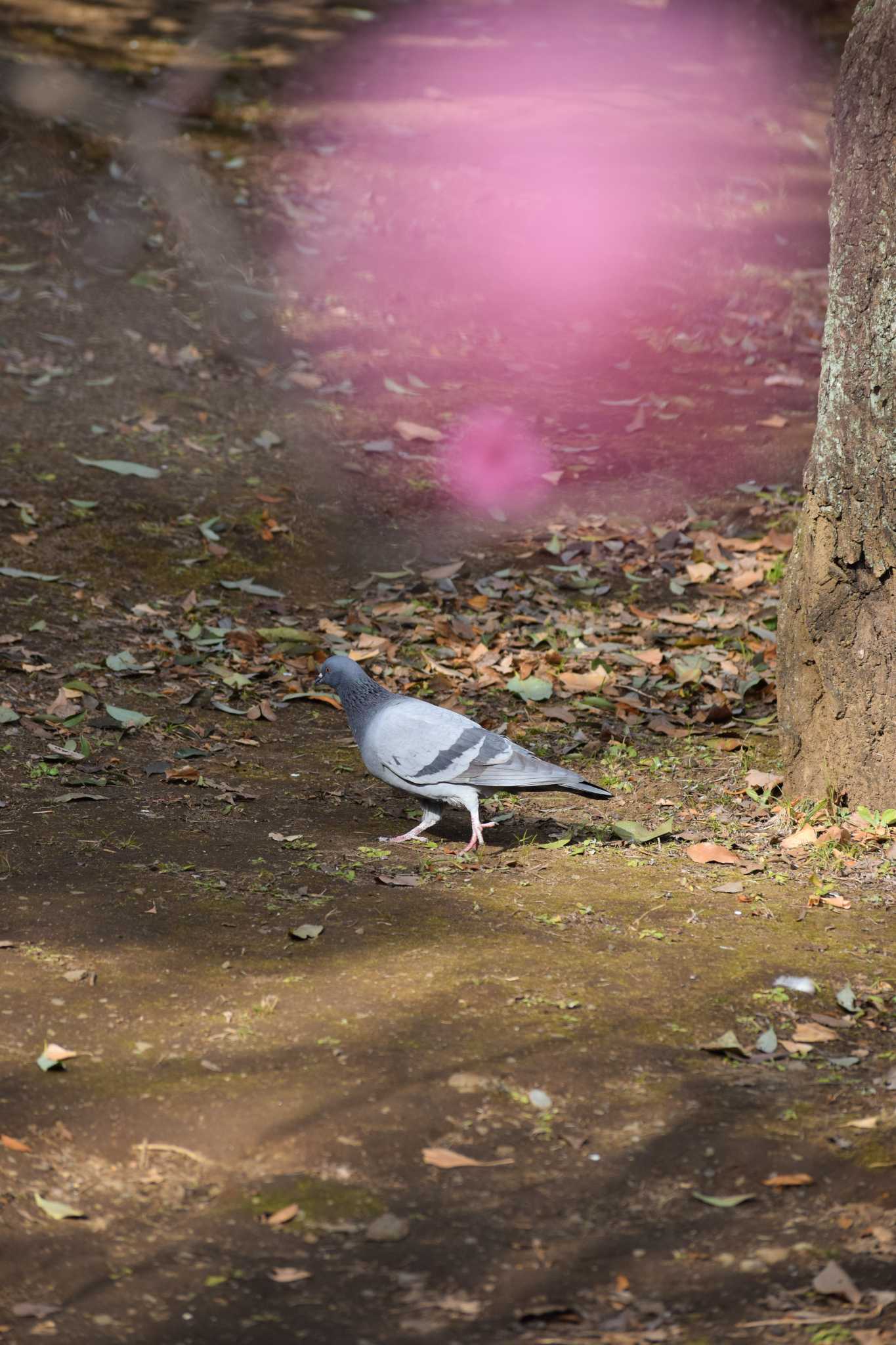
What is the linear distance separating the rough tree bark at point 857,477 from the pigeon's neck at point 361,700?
168cm

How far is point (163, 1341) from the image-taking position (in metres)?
2.67

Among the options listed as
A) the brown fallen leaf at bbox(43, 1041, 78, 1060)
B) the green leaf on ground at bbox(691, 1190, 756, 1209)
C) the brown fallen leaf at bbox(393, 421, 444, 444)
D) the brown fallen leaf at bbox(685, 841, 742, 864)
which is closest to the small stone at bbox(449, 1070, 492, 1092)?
the green leaf on ground at bbox(691, 1190, 756, 1209)

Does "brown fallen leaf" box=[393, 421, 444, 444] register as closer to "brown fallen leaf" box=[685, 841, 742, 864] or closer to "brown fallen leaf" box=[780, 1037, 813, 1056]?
"brown fallen leaf" box=[685, 841, 742, 864]

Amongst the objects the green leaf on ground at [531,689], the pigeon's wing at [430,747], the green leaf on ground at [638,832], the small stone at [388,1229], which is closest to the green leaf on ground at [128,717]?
the pigeon's wing at [430,747]

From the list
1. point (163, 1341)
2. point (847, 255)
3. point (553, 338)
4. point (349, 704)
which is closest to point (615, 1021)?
point (163, 1341)

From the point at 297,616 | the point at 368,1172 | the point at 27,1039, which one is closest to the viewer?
the point at 368,1172

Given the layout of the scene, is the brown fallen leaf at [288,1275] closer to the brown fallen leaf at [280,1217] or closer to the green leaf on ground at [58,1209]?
the brown fallen leaf at [280,1217]

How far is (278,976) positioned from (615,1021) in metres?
1.01

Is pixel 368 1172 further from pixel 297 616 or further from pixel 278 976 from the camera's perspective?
pixel 297 616

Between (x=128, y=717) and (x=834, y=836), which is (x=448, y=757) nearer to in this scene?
(x=834, y=836)

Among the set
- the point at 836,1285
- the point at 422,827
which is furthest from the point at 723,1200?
the point at 422,827

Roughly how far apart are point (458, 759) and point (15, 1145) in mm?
2234

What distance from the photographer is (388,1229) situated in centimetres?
298

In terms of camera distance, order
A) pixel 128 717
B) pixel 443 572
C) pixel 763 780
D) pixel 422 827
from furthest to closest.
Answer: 1. pixel 443 572
2. pixel 128 717
3. pixel 763 780
4. pixel 422 827
